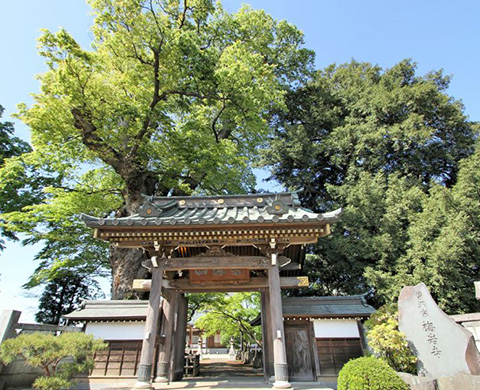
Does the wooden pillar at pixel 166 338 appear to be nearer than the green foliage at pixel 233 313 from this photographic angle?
Yes

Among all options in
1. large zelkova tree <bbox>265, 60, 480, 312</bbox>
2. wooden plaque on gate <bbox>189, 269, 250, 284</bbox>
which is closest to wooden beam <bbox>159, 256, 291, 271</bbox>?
wooden plaque on gate <bbox>189, 269, 250, 284</bbox>

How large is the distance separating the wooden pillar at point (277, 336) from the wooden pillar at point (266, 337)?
5.81ft

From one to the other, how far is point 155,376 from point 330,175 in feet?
52.0

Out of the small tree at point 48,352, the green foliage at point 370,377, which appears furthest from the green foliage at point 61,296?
the green foliage at point 370,377

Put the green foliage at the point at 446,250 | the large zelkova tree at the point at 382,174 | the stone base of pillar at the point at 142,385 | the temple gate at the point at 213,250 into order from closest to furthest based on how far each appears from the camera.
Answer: the stone base of pillar at the point at 142,385, the temple gate at the point at 213,250, the green foliage at the point at 446,250, the large zelkova tree at the point at 382,174

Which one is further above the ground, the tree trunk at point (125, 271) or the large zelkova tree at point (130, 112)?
the large zelkova tree at point (130, 112)

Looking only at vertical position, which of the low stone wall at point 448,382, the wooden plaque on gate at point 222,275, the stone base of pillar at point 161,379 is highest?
the wooden plaque on gate at point 222,275

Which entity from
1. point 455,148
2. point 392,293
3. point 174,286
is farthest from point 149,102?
point 455,148

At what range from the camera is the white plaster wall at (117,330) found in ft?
28.1

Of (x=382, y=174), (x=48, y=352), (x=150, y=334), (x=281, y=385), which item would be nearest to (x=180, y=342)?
(x=150, y=334)

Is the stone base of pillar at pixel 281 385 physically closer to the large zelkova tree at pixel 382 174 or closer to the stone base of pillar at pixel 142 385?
the stone base of pillar at pixel 142 385

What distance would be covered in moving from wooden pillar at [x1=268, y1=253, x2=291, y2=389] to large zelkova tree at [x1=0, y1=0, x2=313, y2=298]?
7195 millimetres

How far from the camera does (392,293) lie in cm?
1141

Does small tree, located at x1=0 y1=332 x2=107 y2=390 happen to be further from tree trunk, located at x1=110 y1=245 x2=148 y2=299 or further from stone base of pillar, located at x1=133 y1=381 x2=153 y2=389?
tree trunk, located at x1=110 y1=245 x2=148 y2=299
